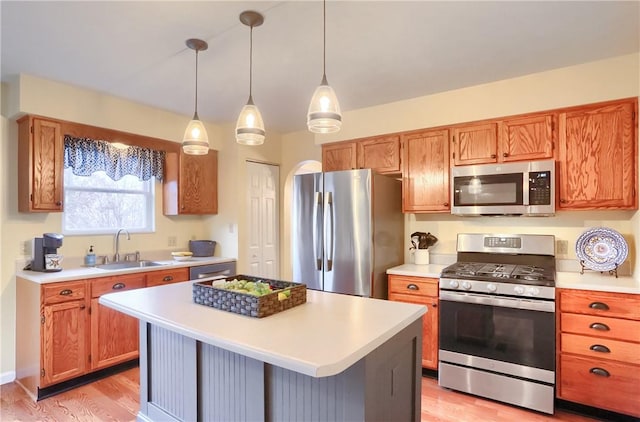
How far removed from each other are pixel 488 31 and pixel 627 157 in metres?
1.37

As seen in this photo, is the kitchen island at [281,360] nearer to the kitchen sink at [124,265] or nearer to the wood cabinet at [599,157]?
the kitchen sink at [124,265]

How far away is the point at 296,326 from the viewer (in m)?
1.44

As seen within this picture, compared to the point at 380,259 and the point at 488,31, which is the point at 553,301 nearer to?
the point at 380,259

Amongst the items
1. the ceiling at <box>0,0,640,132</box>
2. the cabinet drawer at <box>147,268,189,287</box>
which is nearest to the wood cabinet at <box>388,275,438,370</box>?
the ceiling at <box>0,0,640,132</box>

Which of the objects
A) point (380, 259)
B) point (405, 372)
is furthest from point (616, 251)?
point (405, 372)

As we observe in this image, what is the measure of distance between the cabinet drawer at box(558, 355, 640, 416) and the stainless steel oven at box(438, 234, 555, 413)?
0.34 ft

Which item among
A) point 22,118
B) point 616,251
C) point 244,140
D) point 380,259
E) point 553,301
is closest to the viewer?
point 244,140

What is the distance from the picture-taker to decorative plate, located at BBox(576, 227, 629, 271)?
252 centimetres

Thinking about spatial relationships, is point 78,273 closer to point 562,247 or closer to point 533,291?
point 533,291

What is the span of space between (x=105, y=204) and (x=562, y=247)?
165 inches

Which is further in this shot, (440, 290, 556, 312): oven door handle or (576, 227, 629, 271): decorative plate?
(576, 227, 629, 271): decorative plate

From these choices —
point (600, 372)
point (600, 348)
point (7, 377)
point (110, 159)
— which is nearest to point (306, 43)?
point (110, 159)

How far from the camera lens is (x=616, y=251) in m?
2.54

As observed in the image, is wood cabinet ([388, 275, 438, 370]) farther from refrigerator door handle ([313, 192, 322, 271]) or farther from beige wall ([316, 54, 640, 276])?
refrigerator door handle ([313, 192, 322, 271])
